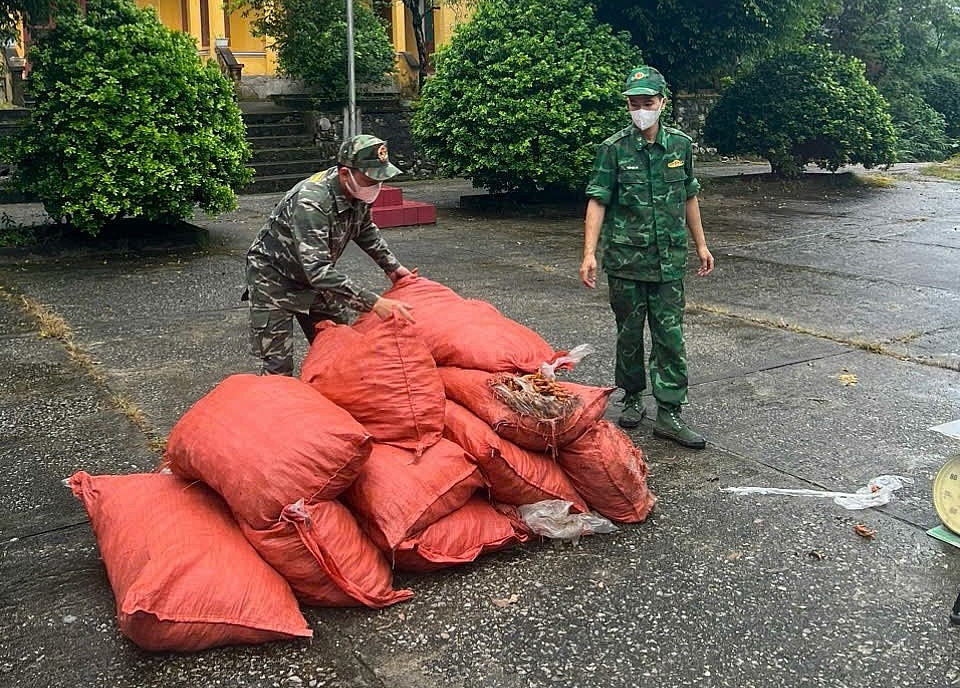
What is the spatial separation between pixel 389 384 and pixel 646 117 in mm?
1793

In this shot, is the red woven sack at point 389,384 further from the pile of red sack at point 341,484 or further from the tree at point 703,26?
the tree at point 703,26

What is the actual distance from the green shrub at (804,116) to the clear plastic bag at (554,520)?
39.7 feet

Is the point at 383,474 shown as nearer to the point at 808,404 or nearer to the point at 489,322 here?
the point at 489,322

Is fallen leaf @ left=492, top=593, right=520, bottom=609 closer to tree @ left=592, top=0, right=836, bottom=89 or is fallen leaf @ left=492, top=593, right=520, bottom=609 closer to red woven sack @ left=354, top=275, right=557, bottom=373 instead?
red woven sack @ left=354, top=275, right=557, bottom=373

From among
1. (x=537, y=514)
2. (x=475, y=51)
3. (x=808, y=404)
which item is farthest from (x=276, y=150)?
(x=537, y=514)

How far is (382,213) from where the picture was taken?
444 inches

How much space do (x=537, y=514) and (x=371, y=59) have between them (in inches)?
555

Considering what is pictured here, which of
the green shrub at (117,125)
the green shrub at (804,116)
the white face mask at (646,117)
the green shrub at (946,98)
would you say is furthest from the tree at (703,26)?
the green shrub at (946,98)

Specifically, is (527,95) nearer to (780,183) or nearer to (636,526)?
(780,183)

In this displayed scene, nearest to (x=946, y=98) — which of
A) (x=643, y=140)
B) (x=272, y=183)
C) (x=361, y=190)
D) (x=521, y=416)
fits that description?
(x=272, y=183)

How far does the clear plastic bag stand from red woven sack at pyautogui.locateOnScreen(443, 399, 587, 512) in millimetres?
25

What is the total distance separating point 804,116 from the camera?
1449cm

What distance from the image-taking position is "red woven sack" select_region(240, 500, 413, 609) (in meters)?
3.02

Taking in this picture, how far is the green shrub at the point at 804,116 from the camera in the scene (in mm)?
14367
